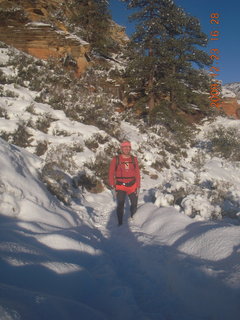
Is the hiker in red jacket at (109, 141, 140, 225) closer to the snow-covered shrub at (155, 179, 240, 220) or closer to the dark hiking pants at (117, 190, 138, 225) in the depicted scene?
the dark hiking pants at (117, 190, 138, 225)

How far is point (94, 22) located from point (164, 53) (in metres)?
7.10

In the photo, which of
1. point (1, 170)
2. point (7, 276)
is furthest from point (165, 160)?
point (7, 276)

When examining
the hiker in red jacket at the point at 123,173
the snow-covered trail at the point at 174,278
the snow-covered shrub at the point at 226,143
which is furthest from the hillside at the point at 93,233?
the snow-covered shrub at the point at 226,143

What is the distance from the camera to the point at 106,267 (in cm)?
309

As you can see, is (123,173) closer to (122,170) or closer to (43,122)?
(122,170)

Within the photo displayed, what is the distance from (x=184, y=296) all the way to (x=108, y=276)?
37.2 inches

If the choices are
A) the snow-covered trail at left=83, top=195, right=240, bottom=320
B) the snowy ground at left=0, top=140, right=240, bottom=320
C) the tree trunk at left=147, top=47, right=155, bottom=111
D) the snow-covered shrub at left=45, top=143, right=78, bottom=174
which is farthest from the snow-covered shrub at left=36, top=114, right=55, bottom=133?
the tree trunk at left=147, top=47, right=155, bottom=111

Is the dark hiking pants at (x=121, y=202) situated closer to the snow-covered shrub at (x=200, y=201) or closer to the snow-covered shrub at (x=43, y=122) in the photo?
the snow-covered shrub at (x=200, y=201)

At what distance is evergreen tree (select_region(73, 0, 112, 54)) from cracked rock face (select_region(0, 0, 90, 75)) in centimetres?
289

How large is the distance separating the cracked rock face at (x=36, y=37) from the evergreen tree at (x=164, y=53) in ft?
12.0

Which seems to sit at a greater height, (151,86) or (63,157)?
(151,86)

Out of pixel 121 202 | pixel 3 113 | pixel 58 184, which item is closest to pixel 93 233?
pixel 121 202

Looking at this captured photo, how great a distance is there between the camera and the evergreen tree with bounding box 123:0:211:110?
14547 mm

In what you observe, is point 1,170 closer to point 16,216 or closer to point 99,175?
point 16,216
